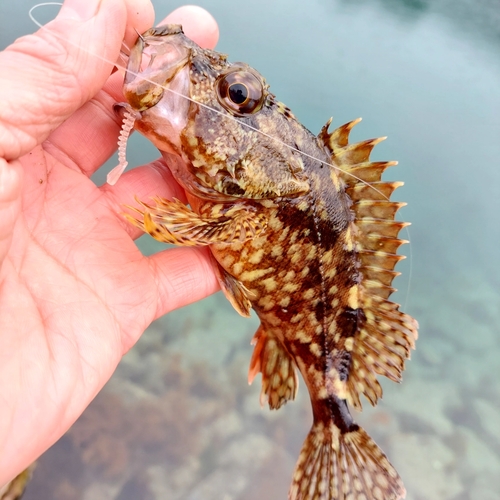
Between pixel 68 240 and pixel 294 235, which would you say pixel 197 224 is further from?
pixel 68 240

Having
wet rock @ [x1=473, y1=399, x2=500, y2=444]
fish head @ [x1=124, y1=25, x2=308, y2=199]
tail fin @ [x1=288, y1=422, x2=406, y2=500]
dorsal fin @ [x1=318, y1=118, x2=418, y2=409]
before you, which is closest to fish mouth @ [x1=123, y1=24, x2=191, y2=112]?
fish head @ [x1=124, y1=25, x2=308, y2=199]

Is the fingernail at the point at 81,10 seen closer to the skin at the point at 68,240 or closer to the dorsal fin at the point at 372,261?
the skin at the point at 68,240

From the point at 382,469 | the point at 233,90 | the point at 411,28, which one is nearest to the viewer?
the point at 233,90

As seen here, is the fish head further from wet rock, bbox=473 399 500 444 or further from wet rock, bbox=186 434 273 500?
wet rock, bbox=473 399 500 444

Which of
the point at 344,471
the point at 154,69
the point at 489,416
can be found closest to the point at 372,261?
the point at 344,471

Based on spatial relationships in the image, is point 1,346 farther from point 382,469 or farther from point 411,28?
point 411,28

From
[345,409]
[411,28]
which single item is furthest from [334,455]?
[411,28]

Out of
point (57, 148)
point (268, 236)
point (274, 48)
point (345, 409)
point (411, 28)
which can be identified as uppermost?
point (411, 28)
